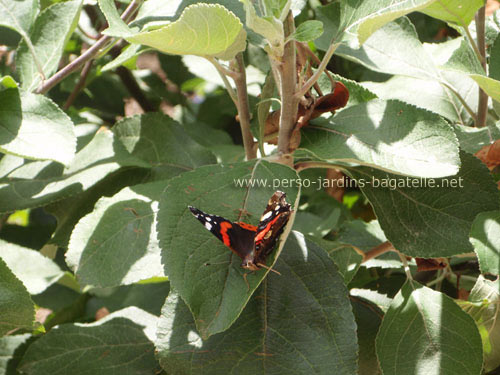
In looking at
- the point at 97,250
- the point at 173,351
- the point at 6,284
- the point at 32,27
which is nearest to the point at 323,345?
the point at 173,351

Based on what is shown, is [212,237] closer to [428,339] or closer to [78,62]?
[428,339]

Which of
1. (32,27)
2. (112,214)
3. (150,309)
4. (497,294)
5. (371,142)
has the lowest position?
(150,309)

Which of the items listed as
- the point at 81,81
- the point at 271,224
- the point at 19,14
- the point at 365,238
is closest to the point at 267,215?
the point at 271,224

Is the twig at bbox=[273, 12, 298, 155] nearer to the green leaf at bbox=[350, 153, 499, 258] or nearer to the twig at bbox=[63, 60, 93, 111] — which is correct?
the green leaf at bbox=[350, 153, 499, 258]

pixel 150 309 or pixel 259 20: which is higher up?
pixel 259 20

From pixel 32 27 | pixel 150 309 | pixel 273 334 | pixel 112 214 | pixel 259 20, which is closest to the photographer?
pixel 259 20

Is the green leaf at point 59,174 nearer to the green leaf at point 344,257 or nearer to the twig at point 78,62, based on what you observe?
the twig at point 78,62

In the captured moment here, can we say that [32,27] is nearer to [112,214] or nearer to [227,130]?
[112,214]

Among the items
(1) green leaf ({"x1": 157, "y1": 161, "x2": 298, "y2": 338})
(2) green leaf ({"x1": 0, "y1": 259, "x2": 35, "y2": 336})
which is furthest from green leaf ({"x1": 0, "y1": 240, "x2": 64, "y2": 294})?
(1) green leaf ({"x1": 157, "y1": 161, "x2": 298, "y2": 338})
